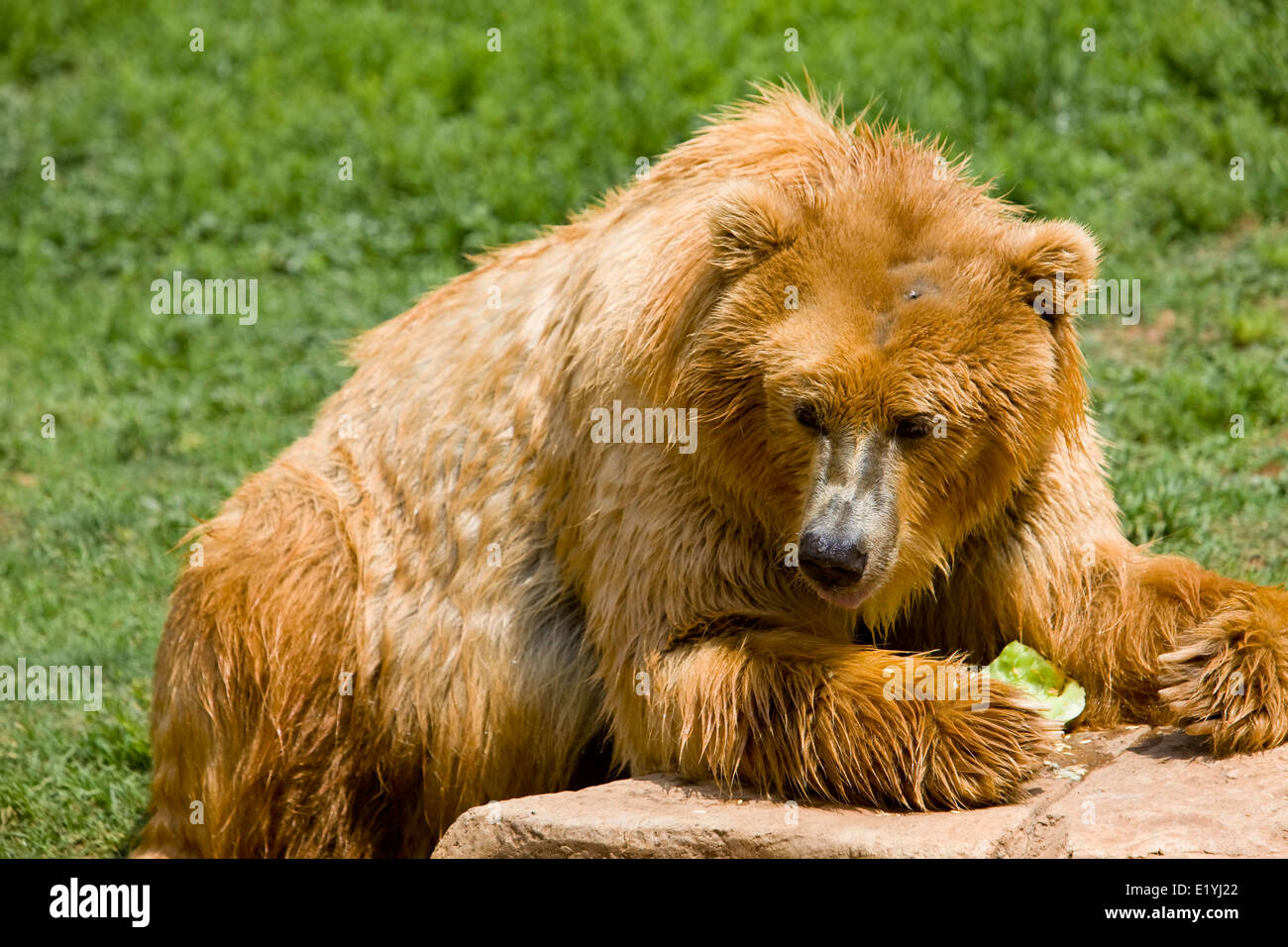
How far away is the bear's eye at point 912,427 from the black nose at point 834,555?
441 mm

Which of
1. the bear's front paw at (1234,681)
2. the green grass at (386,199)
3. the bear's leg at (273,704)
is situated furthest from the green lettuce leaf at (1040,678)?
the bear's leg at (273,704)

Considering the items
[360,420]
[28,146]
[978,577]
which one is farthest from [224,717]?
[28,146]

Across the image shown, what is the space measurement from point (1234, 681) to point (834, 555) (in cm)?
146

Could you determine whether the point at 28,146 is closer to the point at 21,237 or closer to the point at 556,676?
the point at 21,237

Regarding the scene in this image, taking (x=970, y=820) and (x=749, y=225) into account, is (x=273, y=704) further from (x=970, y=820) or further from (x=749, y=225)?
(x=970, y=820)

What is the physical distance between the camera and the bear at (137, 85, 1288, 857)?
528cm

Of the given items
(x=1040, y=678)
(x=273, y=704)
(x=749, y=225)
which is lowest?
(x=273, y=704)

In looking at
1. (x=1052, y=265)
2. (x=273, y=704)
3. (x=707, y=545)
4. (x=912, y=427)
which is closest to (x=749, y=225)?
(x=912, y=427)

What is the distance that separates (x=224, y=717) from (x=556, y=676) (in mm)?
1532

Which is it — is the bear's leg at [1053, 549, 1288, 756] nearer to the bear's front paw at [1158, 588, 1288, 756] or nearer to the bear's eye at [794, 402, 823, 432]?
the bear's front paw at [1158, 588, 1288, 756]

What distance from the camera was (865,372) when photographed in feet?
17.1

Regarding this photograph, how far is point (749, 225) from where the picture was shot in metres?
5.44

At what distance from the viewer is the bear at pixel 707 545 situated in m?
5.28

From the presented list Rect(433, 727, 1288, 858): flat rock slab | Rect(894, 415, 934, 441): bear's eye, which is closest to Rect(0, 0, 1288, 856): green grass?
Rect(433, 727, 1288, 858): flat rock slab
